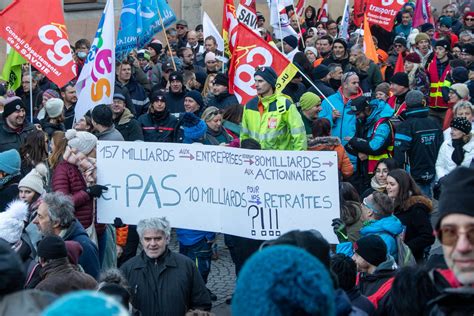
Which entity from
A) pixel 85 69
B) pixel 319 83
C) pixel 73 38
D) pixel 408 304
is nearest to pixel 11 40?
Result: pixel 85 69

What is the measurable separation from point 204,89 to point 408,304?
9.26 metres

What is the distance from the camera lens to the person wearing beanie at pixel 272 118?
8484 millimetres

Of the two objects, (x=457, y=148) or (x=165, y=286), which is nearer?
(x=165, y=286)

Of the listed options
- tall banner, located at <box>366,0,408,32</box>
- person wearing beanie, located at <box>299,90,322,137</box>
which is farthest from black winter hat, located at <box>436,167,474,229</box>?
tall banner, located at <box>366,0,408,32</box>

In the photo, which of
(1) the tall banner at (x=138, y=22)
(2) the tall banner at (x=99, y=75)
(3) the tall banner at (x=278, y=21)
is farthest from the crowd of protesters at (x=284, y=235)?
(3) the tall banner at (x=278, y=21)

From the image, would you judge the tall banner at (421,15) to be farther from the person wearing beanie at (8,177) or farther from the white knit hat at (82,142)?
the person wearing beanie at (8,177)

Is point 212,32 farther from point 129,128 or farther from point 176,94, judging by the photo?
point 129,128

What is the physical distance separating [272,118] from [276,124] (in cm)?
7

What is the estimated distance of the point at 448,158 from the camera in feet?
31.3

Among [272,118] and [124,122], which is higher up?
[124,122]

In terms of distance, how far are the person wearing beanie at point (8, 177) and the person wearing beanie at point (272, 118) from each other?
1.89 m

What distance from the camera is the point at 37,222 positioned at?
6738mm

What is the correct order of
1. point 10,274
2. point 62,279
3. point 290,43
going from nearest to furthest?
point 10,274 → point 62,279 → point 290,43

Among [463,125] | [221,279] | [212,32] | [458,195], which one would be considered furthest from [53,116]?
[458,195]
